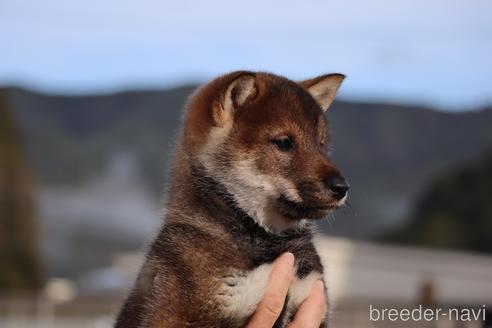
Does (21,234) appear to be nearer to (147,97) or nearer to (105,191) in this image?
(105,191)

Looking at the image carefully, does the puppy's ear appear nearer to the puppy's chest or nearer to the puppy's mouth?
the puppy's mouth

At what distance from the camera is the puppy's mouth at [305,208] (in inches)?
167

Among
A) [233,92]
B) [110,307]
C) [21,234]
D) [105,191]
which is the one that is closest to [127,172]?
[105,191]

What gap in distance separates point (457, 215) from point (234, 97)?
2142 cm

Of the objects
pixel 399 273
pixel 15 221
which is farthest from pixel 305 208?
pixel 15 221

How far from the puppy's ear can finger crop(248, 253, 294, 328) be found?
2.92 ft

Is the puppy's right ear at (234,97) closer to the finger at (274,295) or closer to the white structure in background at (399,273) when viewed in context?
the finger at (274,295)

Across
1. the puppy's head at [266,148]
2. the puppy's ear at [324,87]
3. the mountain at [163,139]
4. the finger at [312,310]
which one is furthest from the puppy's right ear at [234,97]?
the mountain at [163,139]

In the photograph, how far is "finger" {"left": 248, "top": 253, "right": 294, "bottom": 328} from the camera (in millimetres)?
4012

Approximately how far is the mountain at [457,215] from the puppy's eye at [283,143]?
2002 centimetres

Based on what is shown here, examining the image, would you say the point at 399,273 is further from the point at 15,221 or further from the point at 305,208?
the point at 305,208

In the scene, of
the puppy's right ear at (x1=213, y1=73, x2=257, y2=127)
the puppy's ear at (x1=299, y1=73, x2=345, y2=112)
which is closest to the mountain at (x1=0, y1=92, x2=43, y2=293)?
the puppy's ear at (x1=299, y1=73, x2=345, y2=112)

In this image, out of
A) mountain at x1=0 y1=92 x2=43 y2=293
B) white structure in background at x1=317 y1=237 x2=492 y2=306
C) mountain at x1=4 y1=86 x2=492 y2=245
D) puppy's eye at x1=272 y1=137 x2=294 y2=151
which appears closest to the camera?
puppy's eye at x1=272 y1=137 x2=294 y2=151

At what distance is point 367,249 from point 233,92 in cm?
1184
